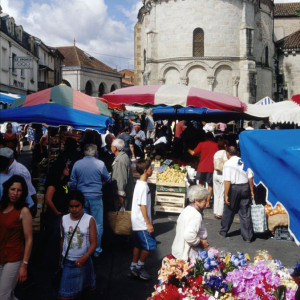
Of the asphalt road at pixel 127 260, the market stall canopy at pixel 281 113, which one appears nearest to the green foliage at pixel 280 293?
the asphalt road at pixel 127 260

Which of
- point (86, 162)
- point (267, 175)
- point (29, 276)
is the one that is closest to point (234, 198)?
point (86, 162)

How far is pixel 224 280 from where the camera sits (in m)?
3.56

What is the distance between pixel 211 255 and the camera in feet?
12.2

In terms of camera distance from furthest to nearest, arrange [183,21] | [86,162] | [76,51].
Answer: [76,51] → [183,21] → [86,162]

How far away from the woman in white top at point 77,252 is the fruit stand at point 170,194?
5002mm

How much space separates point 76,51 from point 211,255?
53153 millimetres

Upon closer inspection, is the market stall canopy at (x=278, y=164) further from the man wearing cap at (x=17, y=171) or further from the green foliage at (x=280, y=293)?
the man wearing cap at (x=17, y=171)

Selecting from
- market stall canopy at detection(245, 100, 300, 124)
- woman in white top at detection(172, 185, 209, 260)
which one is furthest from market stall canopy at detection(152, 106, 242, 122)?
woman in white top at detection(172, 185, 209, 260)

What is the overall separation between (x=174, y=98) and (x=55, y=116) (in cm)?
330

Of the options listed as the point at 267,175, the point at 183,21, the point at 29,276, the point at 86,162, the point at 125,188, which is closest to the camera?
the point at 267,175

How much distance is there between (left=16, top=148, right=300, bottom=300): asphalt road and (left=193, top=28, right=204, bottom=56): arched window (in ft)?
81.1

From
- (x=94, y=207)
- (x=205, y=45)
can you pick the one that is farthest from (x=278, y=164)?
(x=205, y=45)

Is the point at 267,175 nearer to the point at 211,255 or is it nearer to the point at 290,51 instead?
the point at 211,255

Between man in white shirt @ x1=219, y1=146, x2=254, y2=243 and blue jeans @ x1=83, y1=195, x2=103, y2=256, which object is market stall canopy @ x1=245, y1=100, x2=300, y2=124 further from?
blue jeans @ x1=83, y1=195, x2=103, y2=256
